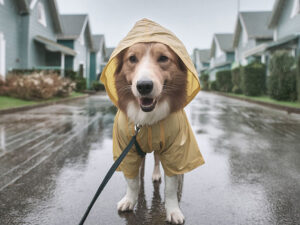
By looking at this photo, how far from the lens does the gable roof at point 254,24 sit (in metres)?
32.6

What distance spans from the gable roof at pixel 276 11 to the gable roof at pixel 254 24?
5199 millimetres

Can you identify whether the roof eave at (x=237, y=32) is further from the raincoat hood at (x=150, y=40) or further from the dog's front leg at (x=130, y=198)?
the dog's front leg at (x=130, y=198)

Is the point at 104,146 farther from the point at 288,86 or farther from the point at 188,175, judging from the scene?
the point at 288,86

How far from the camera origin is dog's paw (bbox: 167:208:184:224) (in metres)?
2.86

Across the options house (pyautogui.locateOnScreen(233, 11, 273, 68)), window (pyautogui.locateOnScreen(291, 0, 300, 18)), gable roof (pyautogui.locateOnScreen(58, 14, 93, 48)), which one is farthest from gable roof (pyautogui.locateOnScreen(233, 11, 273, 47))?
gable roof (pyautogui.locateOnScreen(58, 14, 93, 48))

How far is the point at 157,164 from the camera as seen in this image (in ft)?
13.4

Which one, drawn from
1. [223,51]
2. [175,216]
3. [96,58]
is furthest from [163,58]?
[223,51]

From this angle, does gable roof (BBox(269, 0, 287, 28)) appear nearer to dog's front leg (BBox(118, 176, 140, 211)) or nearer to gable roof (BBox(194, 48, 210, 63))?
dog's front leg (BBox(118, 176, 140, 211))

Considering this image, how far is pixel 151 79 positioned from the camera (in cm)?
255

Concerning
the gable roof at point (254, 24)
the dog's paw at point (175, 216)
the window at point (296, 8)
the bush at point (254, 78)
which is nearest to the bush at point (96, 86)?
the gable roof at point (254, 24)

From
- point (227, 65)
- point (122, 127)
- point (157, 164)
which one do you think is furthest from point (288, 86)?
point (227, 65)

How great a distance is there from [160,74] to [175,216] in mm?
1359

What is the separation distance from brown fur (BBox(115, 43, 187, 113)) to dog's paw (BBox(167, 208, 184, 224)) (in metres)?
0.99

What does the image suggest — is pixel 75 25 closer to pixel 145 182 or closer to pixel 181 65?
pixel 145 182
